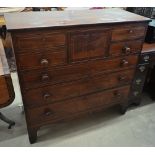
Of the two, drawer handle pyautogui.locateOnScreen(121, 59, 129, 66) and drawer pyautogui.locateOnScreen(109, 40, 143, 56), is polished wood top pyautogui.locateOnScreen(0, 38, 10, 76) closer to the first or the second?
drawer pyautogui.locateOnScreen(109, 40, 143, 56)

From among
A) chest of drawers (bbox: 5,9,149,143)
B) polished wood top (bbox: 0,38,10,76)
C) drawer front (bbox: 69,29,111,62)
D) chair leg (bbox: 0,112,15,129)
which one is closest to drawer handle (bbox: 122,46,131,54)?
chest of drawers (bbox: 5,9,149,143)

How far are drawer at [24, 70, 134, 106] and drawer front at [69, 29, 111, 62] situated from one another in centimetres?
25

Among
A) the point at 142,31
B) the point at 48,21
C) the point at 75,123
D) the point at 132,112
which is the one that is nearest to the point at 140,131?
the point at 132,112

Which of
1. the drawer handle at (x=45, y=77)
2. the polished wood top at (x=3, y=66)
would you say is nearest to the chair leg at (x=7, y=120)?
the polished wood top at (x=3, y=66)

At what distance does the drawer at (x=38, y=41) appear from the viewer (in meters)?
1.23

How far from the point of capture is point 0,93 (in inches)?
65.7

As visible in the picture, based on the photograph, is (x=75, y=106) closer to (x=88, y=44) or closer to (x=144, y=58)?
(x=88, y=44)

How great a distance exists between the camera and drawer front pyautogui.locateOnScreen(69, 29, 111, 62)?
1402 mm

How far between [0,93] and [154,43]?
1761 millimetres

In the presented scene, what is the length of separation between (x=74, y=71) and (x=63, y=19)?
0.44 metres

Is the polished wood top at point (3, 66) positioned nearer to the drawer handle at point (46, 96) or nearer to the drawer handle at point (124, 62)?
the drawer handle at point (46, 96)
